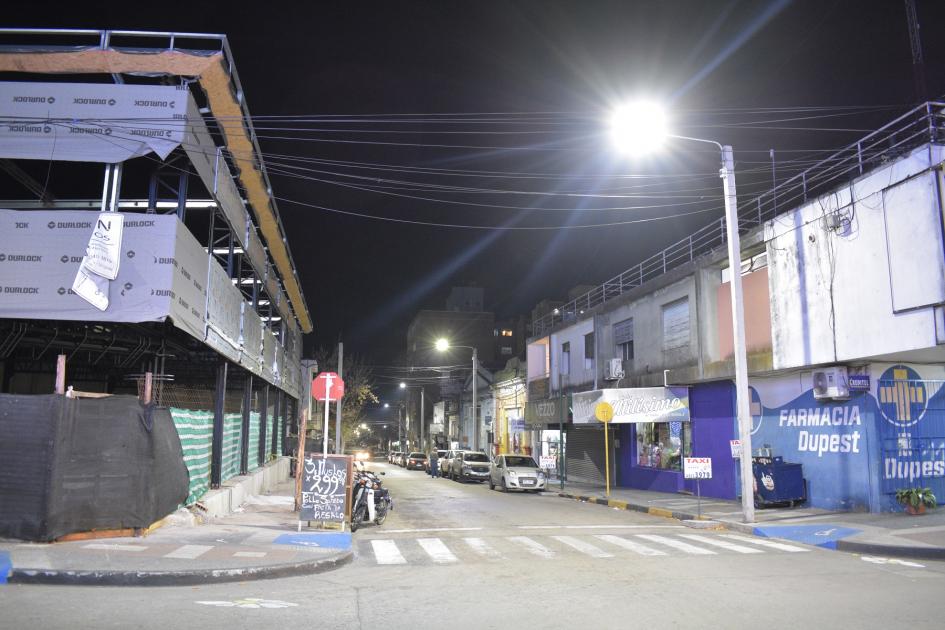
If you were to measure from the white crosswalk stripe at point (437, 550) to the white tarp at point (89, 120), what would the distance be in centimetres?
828

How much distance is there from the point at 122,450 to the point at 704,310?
56.4ft

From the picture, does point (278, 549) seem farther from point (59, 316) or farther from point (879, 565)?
point (879, 565)

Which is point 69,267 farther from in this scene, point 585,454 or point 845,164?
point 585,454

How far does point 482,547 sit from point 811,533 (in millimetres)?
6742

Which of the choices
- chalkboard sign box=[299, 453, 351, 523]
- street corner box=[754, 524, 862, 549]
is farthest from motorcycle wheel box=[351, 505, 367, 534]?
street corner box=[754, 524, 862, 549]

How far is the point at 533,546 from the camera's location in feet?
41.6

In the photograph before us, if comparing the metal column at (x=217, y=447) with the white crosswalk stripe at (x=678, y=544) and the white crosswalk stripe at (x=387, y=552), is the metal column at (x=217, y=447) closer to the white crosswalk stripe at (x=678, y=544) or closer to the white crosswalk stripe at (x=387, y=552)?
the white crosswalk stripe at (x=387, y=552)

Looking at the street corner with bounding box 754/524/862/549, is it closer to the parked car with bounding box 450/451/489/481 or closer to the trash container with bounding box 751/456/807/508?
the trash container with bounding box 751/456/807/508

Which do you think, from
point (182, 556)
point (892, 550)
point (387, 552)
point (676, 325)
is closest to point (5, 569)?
point (182, 556)

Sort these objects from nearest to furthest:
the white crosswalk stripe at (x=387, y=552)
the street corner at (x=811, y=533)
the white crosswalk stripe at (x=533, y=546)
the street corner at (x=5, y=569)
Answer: the street corner at (x=5, y=569)
the white crosswalk stripe at (x=387, y=552)
the white crosswalk stripe at (x=533, y=546)
the street corner at (x=811, y=533)

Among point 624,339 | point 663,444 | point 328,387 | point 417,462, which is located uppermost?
point 624,339

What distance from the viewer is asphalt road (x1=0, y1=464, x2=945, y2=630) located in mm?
7113

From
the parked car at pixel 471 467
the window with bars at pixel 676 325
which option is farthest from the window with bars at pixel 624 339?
the parked car at pixel 471 467

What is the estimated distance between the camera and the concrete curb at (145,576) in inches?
338
